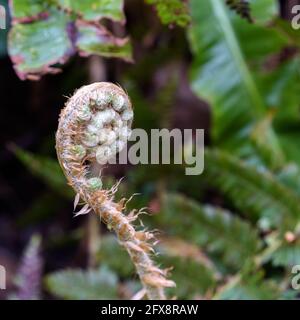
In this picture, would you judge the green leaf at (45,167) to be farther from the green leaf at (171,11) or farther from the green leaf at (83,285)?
the green leaf at (171,11)

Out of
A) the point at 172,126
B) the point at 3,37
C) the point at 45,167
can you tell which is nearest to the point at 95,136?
the point at 45,167

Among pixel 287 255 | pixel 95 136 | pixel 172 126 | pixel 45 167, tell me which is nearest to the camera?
pixel 95 136

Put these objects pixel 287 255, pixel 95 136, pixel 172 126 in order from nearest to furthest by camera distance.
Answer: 1. pixel 95 136
2. pixel 287 255
3. pixel 172 126

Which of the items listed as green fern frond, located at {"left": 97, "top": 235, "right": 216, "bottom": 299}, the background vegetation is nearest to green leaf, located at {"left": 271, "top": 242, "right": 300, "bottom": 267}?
the background vegetation

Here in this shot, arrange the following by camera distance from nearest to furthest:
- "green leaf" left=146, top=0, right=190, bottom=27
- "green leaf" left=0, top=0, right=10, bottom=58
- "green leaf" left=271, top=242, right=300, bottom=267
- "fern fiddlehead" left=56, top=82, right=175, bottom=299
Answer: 1. "fern fiddlehead" left=56, top=82, right=175, bottom=299
2. "green leaf" left=146, top=0, right=190, bottom=27
3. "green leaf" left=271, top=242, right=300, bottom=267
4. "green leaf" left=0, top=0, right=10, bottom=58

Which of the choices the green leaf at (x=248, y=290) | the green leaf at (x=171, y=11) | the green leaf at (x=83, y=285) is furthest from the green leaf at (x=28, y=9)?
the green leaf at (x=248, y=290)

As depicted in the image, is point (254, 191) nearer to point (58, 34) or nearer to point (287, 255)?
point (287, 255)

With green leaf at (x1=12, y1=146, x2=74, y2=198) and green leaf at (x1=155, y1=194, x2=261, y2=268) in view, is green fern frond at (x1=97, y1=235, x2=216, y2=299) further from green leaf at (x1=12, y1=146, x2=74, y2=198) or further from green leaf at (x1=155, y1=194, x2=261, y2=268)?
green leaf at (x1=12, y1=146, x2=74, y2=198)
